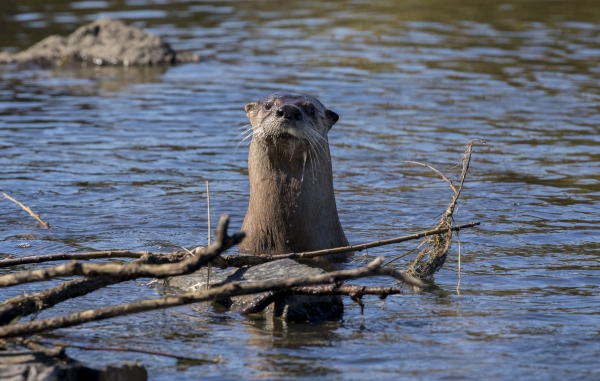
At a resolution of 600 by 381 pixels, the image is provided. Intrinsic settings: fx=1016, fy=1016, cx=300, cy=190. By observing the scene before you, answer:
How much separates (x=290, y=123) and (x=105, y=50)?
348 inches

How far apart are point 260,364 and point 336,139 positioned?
571 cm

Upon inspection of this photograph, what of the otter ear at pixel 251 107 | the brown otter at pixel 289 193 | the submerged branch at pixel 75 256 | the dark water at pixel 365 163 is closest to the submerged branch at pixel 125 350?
the dark water at pixel 365 163

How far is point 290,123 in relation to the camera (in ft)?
17.7

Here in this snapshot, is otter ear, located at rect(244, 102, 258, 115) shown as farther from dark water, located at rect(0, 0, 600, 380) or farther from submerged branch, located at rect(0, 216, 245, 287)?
submerged branch, located at rect(0, 216, 245, 287)

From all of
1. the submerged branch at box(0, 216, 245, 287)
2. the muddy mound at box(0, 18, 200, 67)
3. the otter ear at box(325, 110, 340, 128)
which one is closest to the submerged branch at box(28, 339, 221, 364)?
the submerged branch at box(0, 216, 245, 287)

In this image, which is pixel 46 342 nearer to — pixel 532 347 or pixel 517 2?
pixel 532 347

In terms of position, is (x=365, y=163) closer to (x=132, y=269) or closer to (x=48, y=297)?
(x=48, y=297)

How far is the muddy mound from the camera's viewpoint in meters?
13.5

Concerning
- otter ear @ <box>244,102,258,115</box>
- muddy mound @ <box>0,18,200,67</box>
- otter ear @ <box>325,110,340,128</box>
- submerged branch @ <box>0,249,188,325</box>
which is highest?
muddy mound @ <box>0,18,200,67</box>

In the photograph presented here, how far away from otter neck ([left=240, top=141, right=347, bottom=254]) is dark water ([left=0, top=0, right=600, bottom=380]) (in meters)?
0.52

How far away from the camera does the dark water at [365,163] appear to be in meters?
4.19

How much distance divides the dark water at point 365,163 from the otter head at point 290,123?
84cm

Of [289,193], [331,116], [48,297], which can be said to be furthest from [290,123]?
[48,297]

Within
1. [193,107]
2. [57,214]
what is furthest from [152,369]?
[193,107]
